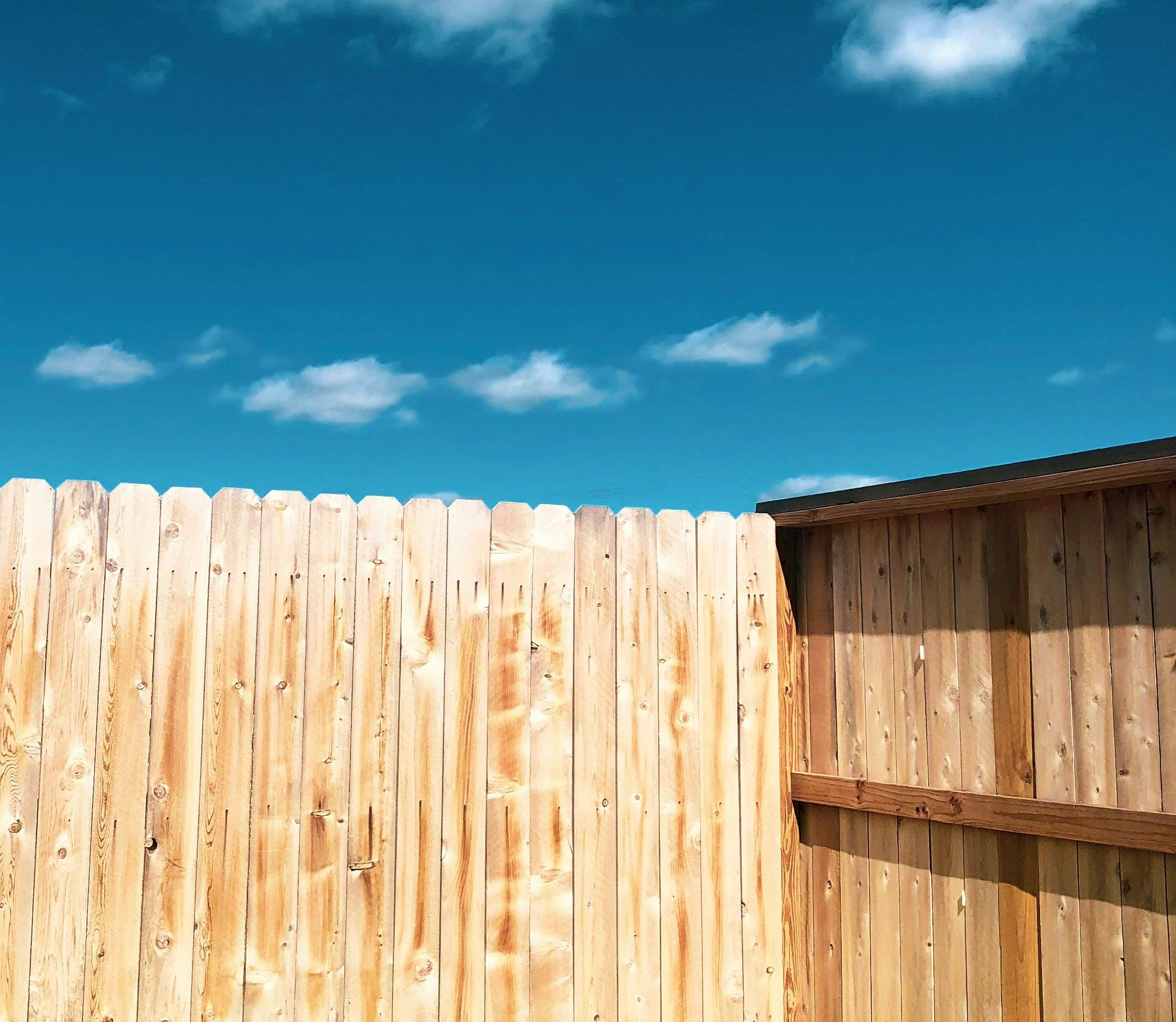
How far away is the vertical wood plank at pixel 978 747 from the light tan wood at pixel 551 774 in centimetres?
136

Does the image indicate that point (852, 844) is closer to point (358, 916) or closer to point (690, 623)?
point (690, 623)

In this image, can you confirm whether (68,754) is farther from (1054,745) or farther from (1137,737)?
(1137,737)

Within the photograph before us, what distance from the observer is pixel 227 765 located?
11.3 ft

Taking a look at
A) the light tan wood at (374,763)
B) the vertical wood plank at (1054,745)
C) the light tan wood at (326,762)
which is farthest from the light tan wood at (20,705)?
the vertical wood plank at (1054,745)

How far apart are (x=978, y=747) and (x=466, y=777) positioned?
5.71 ft

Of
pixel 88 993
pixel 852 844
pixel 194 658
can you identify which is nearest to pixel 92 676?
pixel 194 658

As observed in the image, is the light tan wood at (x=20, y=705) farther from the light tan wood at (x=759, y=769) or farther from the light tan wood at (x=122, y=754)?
the light tan wood at (x=759, y=769)

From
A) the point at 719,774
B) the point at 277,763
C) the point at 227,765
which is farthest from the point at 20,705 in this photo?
the point at 719,774

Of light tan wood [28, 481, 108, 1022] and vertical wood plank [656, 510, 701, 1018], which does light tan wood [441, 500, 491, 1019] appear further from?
light tan wood [28, 481, 108, 1022]

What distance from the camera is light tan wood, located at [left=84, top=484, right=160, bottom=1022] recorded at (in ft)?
10.8

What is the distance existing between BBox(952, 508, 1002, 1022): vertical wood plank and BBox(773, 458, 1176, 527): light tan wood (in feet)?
0.43

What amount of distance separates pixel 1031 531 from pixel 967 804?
0.95 metres

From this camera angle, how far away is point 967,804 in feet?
12.3

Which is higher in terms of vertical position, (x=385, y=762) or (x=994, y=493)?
(x=994, y=493)
